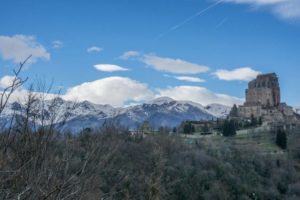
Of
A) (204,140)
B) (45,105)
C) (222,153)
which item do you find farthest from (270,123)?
(45,105)

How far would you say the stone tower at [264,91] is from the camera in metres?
122

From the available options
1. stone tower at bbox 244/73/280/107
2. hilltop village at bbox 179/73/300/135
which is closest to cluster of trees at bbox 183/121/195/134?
hilltop village at bbox 179/73/300/135

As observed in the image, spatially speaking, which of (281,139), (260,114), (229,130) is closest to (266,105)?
(260,114)

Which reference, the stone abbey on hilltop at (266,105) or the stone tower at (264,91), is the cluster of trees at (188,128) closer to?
the stone abbey on hilltop at (266,105)

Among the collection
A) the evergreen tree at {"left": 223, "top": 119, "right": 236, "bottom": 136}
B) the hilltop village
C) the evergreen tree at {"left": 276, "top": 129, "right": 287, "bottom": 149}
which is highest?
the hilltop village

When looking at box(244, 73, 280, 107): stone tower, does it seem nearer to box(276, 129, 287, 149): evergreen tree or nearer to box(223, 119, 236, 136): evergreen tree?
box(223, 119, 236, 136): evergreen tree

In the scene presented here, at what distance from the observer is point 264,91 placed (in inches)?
4870

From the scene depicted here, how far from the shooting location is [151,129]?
85812 millimetres

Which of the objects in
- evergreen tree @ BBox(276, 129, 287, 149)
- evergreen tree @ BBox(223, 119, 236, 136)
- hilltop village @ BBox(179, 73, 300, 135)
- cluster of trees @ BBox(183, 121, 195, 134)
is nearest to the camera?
evergreen tree @ BBox(276, 129, 287, 149)

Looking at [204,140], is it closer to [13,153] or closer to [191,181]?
[191,181]

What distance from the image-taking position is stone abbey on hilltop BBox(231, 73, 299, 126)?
10481cm

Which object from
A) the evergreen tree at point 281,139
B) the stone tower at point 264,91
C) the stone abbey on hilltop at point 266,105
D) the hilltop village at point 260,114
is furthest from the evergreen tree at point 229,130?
the stone tower at point 264,91

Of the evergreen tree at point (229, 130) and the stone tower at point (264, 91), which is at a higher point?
the stone tower at point (264, 91)

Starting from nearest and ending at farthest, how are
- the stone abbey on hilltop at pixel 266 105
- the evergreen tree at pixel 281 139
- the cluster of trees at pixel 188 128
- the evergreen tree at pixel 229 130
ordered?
1. the evergreen tree at pixel 281 139
2. the evergreen tree at pixel 229 130
3. the cluster of trees at pixel 188 128
4. the stone abbey on hilltop at pixel 266 105
